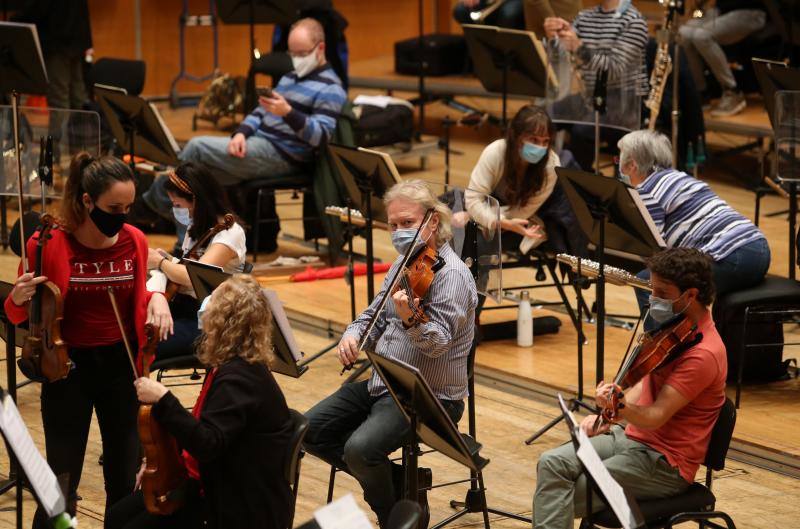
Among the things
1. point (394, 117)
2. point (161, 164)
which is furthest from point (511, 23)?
point (161, 164)

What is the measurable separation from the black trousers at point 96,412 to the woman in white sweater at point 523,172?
2.39 meters

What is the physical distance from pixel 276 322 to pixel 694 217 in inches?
90.7

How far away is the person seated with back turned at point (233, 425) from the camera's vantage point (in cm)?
363

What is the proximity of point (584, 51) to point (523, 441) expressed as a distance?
3.01 meters

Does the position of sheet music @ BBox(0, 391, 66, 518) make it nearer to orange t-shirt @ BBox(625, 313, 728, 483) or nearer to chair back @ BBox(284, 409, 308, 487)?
chair back @ BBox(284, 409, 308, 487)

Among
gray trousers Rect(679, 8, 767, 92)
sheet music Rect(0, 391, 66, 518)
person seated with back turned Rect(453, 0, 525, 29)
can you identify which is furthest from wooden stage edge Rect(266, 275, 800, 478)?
gray trousers Rect(679, 8, 767, 92)

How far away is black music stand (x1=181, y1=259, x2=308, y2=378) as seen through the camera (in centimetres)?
414

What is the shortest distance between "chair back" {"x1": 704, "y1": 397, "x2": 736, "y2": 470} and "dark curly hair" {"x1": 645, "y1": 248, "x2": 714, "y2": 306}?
0.34m

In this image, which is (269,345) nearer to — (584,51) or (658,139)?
(658,139)

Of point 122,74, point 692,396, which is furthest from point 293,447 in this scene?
point 122,74

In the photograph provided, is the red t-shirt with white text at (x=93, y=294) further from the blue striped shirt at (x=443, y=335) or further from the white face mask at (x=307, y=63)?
the white face mask at (x=307, y=63)

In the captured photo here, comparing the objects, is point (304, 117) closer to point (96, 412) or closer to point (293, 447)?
point (96, 412)

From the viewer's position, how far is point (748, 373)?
19.6ft

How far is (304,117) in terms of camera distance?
767cm
